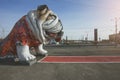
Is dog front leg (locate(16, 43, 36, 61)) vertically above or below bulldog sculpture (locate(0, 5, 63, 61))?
below

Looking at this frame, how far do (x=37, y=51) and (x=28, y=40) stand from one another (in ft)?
10.4

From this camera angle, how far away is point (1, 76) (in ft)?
22.8

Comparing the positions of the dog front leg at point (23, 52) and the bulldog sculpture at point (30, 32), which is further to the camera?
the bulldog sculpture at point (30, 32)

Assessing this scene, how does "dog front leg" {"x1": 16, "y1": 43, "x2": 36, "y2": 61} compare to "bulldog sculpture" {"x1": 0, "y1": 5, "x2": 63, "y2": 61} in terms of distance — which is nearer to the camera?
"dog front leg" {"x1": 16, "y1": 43, "x2": 36, "y2": 61}

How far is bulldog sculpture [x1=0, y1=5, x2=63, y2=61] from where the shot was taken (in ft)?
34.2

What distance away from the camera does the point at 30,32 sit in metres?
10.7

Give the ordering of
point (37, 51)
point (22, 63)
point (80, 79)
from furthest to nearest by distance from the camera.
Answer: point (37, 51), point (22, 63), point (80, 79)

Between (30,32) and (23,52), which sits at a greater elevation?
(30,32)

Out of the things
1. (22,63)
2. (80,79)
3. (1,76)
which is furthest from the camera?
(22,63)

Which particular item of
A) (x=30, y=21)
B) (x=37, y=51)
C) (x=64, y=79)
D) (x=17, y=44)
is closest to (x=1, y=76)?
(x=64, y=79)

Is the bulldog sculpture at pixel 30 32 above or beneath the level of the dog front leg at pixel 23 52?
above

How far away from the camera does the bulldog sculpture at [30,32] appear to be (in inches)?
411

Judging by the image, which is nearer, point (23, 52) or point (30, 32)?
point (23, 52)

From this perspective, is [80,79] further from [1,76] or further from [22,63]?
[22,63]
